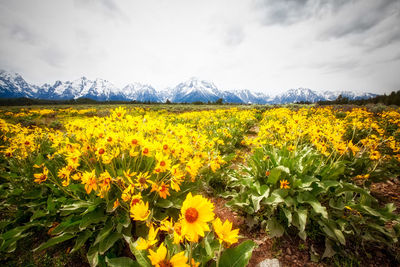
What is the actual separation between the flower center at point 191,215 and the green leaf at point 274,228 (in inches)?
56.6

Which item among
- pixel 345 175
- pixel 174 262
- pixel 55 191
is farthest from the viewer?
pixel 345 175

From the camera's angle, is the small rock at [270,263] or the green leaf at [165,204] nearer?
the small rock at [270,263]

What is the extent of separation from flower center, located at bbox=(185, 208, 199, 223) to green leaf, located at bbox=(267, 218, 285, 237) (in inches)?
56.6

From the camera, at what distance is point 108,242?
5.49ft

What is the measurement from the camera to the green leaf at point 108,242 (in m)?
1.60

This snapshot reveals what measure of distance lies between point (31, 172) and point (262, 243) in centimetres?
347

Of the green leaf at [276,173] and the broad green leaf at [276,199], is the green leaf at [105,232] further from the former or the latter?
the green leaf at [276,173]

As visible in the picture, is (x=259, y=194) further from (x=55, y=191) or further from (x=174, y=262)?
(x=55, y=191)

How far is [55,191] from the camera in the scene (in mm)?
2119

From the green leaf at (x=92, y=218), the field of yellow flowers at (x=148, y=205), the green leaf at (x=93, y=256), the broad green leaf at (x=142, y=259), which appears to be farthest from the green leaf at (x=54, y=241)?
the broad green leaf at (x=142, y=259)

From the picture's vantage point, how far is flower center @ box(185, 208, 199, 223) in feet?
3.22

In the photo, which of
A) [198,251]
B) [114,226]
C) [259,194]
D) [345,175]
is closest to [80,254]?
[114,226]

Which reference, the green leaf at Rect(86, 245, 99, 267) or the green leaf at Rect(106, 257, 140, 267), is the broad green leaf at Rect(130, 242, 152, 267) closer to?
the green leaf at Rect(106, 257, 140, 267)

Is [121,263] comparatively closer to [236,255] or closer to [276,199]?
[236,255]
